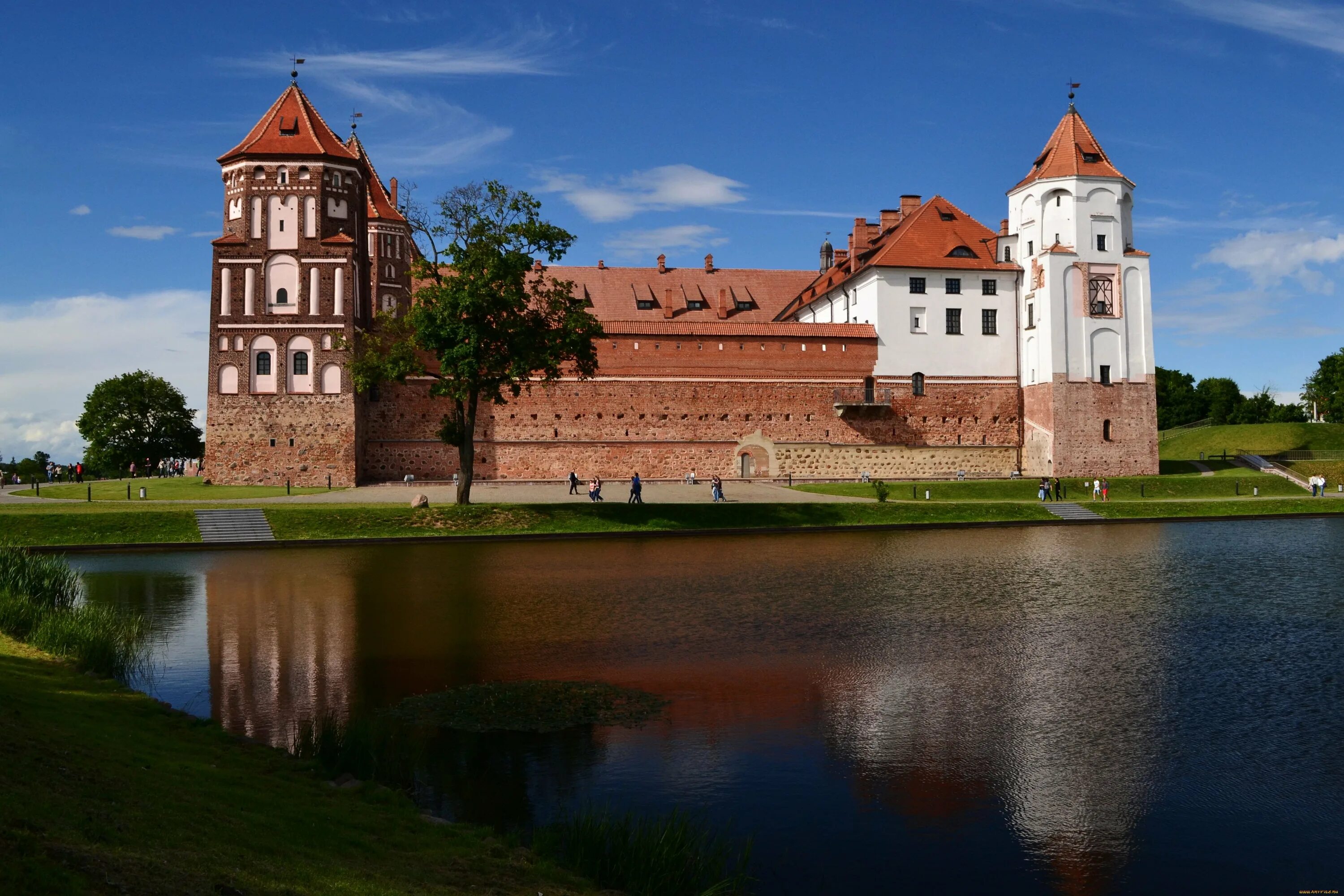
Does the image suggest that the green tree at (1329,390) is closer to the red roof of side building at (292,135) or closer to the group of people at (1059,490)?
the group of people at (1059,490)

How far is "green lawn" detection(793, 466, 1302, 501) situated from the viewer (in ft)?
140

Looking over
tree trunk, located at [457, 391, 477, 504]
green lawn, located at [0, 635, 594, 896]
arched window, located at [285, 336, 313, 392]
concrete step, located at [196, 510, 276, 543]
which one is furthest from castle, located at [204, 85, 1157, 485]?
green lawn, located at [0, 635, 594, 896]

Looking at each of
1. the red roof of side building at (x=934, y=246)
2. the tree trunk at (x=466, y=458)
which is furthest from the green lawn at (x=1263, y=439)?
the tree trunk at (x=466, y=458)

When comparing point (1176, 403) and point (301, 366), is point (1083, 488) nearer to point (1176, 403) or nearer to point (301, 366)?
point (301, 366)

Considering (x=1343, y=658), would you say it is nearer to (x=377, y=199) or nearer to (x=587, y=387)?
(x=587, y=387)

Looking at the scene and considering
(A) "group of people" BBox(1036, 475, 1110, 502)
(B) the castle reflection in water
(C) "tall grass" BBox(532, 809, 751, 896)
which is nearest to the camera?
(C) "tall grass" BBox(532, 809, 751, 896)

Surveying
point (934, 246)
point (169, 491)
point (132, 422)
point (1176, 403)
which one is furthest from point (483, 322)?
point (1176, 403)

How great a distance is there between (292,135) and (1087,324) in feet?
119

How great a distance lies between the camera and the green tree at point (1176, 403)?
92.2 m

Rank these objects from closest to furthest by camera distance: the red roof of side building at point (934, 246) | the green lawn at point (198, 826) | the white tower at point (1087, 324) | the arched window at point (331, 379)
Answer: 1. the green lawn at point (198, 826)
2. the arched window at point (331, 379)
3. the white tower at point (1087, 324)
4. the red roof of side building at point (934, 246)

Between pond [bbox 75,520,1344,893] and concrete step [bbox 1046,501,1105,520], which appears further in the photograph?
concrete step [bbox 1046,501,1105,520]

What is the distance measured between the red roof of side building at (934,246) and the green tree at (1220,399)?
1814 inches

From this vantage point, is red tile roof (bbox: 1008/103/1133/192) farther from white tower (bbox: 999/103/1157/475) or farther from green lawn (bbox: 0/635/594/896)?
green lawn (bbox: 0/635/594/896)

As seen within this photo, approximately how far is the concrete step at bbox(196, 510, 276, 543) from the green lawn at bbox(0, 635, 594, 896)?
22.2 metres
